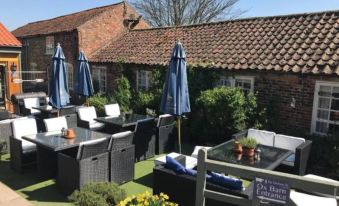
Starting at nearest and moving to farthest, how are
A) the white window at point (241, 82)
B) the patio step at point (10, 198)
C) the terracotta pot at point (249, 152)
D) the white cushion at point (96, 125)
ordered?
the patio step at point (10, 198) < the terracotta pot at point (249, 152) < the white cushion at point (96, 125) < the white window at point (241, 82)

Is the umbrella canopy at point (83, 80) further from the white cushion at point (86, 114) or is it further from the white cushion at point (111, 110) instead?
the white cushion at point (86, 114)

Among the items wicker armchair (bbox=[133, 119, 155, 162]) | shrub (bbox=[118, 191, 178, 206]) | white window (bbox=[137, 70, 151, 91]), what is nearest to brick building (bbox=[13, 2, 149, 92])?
white window (bbox=[137, 70, 151, 91])

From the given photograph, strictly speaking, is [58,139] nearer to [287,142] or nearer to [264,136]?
[264,136]

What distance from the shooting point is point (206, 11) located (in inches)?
1318

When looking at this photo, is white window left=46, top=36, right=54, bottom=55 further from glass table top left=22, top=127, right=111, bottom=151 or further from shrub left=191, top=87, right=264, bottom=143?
glass table top left=22, top=127, right=111, bottom=151

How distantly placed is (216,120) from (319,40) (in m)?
4.44

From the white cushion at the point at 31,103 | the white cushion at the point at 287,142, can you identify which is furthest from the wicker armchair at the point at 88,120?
the white cushion at the point at 287,142

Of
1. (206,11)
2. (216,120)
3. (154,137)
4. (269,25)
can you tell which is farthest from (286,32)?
(206,11)

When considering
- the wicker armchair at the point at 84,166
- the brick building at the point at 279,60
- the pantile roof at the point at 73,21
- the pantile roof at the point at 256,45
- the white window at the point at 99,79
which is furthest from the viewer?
the pantile roof at the point at 73,21

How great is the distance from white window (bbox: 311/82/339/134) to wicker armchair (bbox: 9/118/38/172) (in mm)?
8125

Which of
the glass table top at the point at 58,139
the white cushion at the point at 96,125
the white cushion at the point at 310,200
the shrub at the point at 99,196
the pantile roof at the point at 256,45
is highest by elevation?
the pantile roof at the point at 256,45

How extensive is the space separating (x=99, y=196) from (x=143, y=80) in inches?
421

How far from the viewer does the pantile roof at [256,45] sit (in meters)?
10.0

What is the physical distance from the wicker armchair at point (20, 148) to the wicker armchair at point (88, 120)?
2221 millimetres
